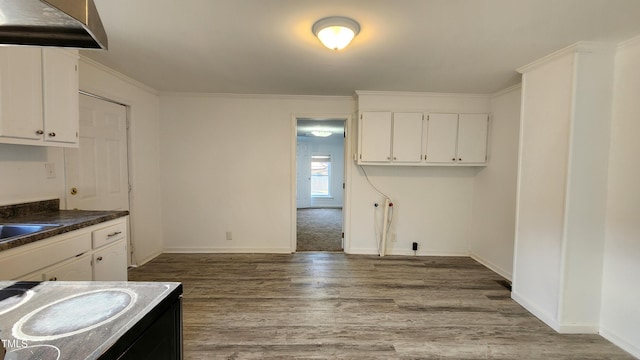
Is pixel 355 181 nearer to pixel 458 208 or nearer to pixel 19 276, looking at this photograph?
pixel 458 208

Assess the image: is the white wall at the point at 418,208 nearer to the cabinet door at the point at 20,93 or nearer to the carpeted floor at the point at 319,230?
the carpeted floor at the point at 319,230

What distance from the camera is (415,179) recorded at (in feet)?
12.5

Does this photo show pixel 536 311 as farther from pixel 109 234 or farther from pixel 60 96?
pixel 60 96

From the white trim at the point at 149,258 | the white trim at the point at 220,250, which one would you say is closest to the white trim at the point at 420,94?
the white trim at the point at 220,250

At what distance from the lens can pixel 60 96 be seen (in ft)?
6.38

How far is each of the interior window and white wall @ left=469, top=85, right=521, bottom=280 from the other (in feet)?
17.5

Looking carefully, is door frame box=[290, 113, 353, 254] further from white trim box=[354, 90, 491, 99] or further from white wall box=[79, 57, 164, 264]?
white wall box=[79, 57, 164, 264]

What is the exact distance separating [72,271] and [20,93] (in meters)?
1.22

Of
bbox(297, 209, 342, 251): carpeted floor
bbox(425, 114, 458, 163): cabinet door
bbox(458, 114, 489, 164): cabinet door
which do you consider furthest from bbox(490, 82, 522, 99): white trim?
bbox(297, 209, 342, 251): carpeted floor

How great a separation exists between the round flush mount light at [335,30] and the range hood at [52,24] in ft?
4.22

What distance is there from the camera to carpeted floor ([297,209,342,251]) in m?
4.26

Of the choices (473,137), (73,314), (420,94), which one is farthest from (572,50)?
(73,314)

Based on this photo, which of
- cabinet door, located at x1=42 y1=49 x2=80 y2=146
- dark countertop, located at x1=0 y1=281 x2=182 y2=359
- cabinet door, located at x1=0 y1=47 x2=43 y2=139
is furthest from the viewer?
cabinet door, located at x1=42 y1=49 x2=80 y2=146

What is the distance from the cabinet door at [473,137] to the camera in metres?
3.45
